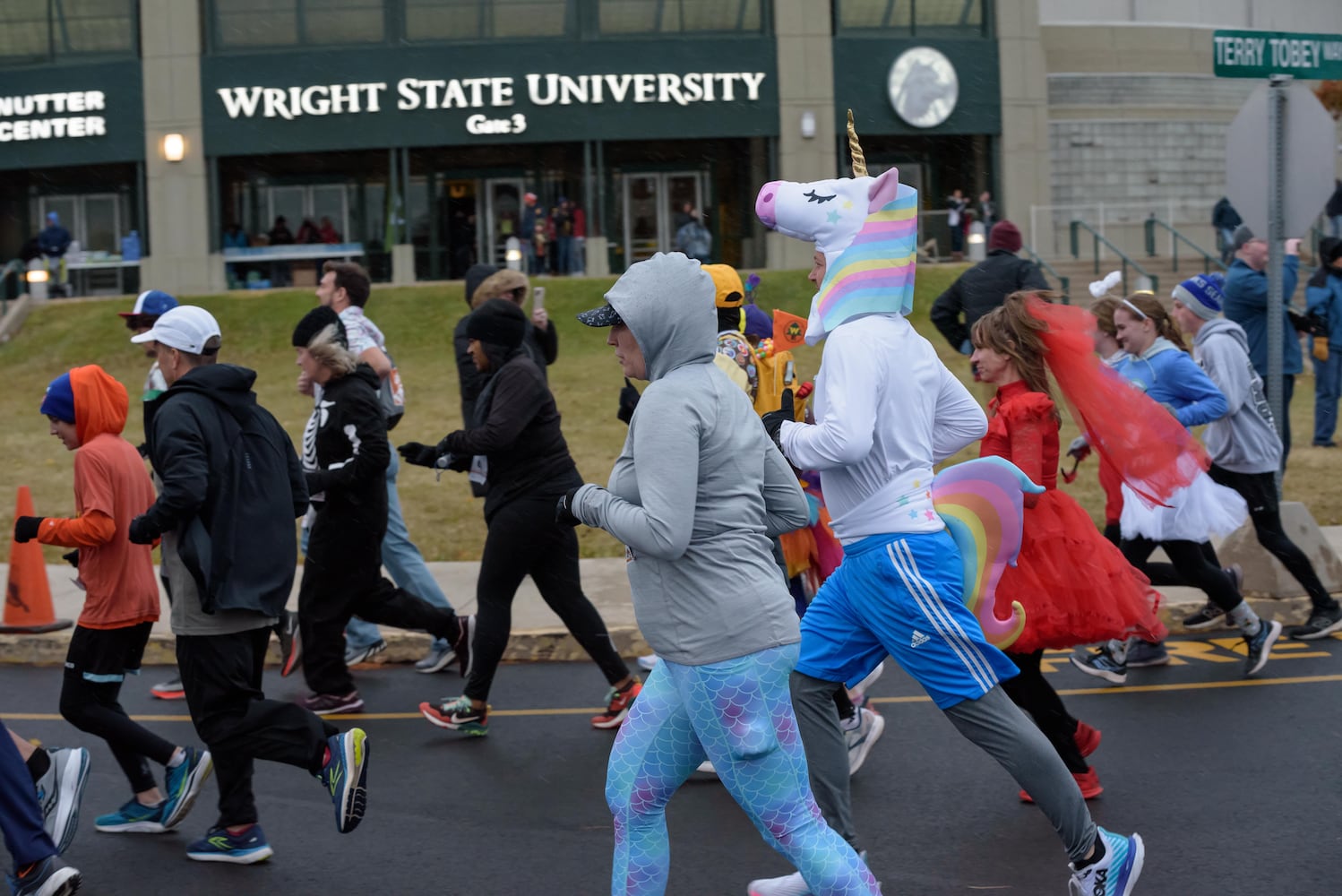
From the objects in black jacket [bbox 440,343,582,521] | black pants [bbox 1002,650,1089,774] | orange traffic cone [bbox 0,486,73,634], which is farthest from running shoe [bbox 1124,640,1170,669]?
orange traffic cone [bbox 0,486,73,634]

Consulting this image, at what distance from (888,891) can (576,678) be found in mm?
3210

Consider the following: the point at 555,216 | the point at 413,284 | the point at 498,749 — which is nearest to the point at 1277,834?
the point at 498,749

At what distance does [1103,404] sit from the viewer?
517 centimetres

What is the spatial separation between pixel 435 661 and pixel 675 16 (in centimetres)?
2554

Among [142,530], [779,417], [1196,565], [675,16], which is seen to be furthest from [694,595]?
[675,16]

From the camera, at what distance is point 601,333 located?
2258cm

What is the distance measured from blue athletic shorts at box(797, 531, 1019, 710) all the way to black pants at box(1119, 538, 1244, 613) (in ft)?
10.3

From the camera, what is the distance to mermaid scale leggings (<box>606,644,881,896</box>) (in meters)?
3.56

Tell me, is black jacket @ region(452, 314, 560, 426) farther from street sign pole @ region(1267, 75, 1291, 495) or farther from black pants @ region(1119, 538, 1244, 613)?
street sign pole @ region(1267, 75, 1291, 495)

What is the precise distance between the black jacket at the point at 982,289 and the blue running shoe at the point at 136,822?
535 centimetres

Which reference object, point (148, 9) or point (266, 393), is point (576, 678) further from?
point (148, 9)

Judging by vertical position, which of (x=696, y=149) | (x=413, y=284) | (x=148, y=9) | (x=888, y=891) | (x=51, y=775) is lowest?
(x=888, y=891)

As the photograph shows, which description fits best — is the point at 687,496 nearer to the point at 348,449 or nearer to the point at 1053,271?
the point at 348,449

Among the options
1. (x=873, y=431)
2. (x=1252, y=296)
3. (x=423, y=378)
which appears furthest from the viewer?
(x=423, y=378)
